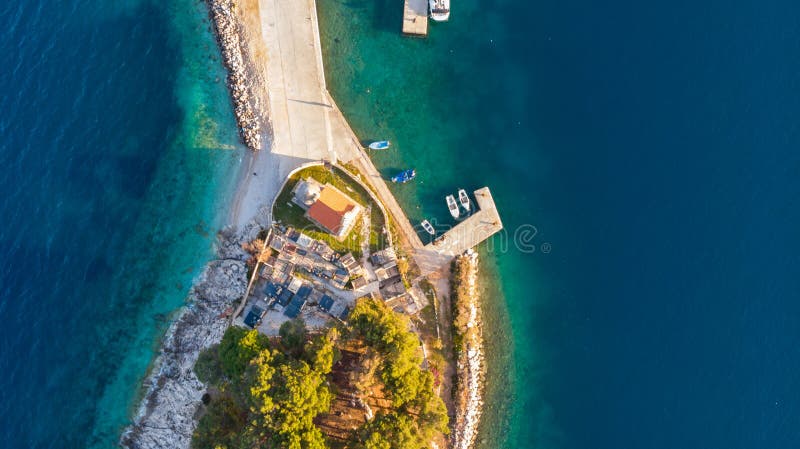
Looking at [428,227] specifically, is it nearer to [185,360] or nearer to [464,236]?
[464,236]

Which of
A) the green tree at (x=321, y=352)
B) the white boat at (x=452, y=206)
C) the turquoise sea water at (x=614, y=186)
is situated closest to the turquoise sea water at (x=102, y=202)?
the green tree at (x=321, y=352)

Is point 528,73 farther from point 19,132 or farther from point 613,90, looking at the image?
point 19,132

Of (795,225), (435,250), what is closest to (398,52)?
(435,250)

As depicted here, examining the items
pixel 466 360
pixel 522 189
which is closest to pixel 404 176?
pixel 522 189

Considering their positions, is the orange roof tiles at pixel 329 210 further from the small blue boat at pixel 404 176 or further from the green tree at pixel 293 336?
the green tree at pixel 293 336

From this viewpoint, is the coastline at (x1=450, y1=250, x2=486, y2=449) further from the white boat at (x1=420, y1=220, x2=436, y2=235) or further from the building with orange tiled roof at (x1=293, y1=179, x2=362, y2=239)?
the building with orange tiled roof at (x1=293, y1=179, x2=362, y2=239)

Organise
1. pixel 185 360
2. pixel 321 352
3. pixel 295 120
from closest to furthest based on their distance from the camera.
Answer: pixel 321 352 < pixel 185 360 < pixel 295 120

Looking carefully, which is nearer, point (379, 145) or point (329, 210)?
point (329, 210)
